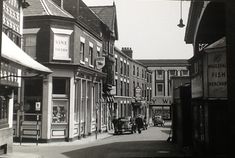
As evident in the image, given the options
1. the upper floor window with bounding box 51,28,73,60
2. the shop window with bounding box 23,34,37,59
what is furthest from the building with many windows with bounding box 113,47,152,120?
the shop window with bounding box 23,34,37,59

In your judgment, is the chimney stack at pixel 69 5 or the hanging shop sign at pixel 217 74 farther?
the chimney stack at pixel 69 5

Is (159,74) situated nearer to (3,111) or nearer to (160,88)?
(160,88)

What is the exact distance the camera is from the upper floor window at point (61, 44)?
22062mm

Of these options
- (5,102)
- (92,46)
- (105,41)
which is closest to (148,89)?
(105,41)

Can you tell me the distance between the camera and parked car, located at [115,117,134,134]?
29625 millimetres

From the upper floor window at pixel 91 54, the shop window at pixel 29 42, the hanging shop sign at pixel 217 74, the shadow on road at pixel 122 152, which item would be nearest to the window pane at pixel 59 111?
the shop window at pixel 29 42

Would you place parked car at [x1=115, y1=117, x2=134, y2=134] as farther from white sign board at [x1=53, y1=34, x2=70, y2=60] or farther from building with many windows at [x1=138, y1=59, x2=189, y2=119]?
building with many windows at [x1=138, y1=59, x2=189, y2=119]

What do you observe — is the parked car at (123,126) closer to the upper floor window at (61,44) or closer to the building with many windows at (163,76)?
the upper floor window at (61,44)

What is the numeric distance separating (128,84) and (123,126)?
53.5 feet

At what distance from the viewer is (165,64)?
226 feet

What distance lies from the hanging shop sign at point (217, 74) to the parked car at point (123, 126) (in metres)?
20.6

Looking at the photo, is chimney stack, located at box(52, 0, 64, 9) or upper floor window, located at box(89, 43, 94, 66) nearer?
chimney stack, located at box(52, 0, 64, 9)

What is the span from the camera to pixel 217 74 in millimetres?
9320

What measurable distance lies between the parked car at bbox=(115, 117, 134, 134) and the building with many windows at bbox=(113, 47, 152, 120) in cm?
466
